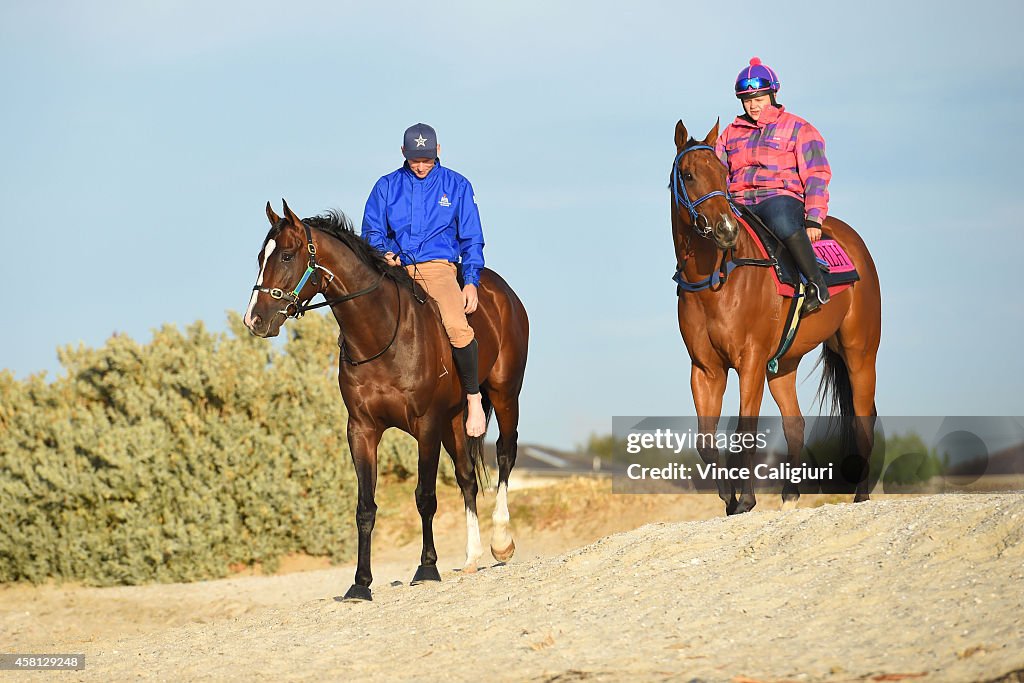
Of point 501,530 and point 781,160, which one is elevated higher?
point 781,160


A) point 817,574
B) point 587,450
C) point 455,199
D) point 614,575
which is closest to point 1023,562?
point 817,574

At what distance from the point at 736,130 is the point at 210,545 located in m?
9.47

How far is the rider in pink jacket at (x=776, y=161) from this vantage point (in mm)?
8625

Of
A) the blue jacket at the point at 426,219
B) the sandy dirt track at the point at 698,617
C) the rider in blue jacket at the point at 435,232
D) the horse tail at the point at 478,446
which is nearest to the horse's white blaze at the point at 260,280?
the rider in blue jacket at the point at 435,232

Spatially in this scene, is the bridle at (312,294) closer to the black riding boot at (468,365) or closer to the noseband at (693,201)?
the black riding boot at (468,365)

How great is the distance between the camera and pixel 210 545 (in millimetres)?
15336

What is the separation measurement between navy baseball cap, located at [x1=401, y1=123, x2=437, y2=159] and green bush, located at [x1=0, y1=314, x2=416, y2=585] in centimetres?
782

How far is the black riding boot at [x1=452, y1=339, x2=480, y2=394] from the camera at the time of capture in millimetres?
8766

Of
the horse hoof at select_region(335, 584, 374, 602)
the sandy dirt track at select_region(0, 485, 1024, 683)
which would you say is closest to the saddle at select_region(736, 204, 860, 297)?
the sandy dirt track at select_region(0, 485, 1024, 683)

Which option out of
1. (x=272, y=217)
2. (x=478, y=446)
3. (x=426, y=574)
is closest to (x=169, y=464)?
(x=478, y=446)

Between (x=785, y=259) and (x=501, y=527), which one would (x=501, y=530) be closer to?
(x=501, y=527)

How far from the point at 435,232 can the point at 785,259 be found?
2544 millimetres

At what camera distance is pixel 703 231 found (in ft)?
26.1

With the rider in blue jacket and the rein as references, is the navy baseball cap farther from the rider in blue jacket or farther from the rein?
the rein
